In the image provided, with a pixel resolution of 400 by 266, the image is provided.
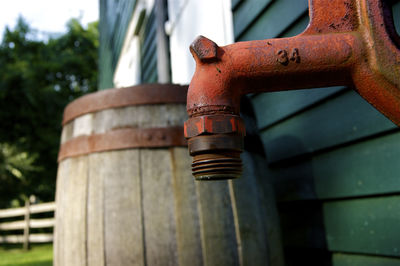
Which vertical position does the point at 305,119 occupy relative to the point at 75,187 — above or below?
above

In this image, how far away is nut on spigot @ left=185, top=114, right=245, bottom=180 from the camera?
0.77 meters

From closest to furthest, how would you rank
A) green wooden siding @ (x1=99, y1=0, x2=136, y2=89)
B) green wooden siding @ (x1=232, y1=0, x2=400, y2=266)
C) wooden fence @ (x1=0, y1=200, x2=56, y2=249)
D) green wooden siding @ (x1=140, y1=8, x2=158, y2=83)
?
green wooden siding @ (x1=232, y1=0, x2=400, y2=266) < green wooden siding @ (x1=140, y1=8, x2=158, y2=83) < green wooden siding @ (x1=99, y1=0, x2=136, y2=89) < wooden fence @ (x1=0, y1=200, x2=56, y2=249)

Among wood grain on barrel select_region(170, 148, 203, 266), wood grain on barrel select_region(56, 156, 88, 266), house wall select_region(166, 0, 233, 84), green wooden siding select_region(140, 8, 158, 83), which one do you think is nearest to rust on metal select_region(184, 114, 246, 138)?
wood grain on barrel select_region(170, 148, 203, 266)

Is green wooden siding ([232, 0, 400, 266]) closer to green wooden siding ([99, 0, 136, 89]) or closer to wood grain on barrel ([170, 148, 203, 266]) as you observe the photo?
wood grain on barrel ([170, 148, 203, 266])

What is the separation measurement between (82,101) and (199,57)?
2.88ft

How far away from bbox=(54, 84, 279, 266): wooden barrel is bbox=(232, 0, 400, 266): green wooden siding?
27 cm

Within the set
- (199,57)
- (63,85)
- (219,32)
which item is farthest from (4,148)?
(199,57)

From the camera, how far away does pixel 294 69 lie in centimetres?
75

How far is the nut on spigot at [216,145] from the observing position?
30.1 inches

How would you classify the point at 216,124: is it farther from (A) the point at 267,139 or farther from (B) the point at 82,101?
(A) the point at 267,139

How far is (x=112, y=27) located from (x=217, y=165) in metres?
7.86

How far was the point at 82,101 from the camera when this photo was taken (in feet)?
5.00

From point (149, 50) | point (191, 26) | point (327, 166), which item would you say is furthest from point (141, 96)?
point (149, 50)

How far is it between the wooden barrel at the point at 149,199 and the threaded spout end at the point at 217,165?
51cm
